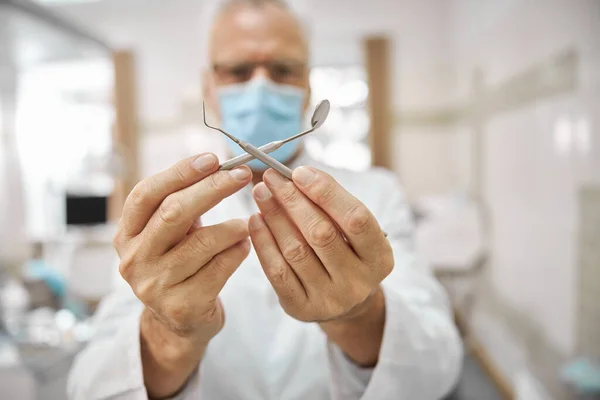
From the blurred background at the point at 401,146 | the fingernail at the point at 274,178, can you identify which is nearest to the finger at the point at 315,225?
the fingernail at the point at 274,178

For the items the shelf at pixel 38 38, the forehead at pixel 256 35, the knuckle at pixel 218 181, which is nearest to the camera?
the knuckle at pixel 218 181

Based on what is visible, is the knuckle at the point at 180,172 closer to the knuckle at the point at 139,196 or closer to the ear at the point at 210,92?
the knuckle at the point at 139,196

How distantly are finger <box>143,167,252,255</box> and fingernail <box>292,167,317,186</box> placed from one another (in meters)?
0.04

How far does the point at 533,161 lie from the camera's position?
1196mm

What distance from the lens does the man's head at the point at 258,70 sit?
1.59 feet

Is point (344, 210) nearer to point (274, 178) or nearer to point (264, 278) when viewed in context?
point (274, 178)

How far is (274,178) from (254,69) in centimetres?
27

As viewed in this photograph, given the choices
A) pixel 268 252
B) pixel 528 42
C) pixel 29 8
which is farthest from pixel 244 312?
pixel 29 8

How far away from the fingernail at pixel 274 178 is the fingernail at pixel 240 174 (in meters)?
0.02

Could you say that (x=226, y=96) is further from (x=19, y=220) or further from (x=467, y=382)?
(x=19, y=220)

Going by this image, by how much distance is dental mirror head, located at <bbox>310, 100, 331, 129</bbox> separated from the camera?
0.34m

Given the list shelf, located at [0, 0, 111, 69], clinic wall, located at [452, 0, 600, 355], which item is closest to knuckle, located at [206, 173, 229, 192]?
clinic wall, located at [452, 0, 600, 355]

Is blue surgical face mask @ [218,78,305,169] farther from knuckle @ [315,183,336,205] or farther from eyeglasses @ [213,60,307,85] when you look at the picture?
knuckle @ [315,183,336,205]

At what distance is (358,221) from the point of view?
0.31 m
